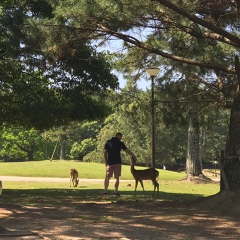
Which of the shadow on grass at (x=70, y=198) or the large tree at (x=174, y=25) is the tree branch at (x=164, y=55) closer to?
the large tree at (x=174, y=25)

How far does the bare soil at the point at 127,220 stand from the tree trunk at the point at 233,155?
36cm

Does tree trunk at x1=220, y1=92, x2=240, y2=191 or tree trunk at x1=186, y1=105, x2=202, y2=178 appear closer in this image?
tree trunk at x1=220, y1=92, x2=240, y2=191

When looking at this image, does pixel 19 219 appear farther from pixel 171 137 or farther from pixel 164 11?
pixel 171 137

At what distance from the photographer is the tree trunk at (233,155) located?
9.44m

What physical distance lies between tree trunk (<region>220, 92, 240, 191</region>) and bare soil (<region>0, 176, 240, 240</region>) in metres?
0.36

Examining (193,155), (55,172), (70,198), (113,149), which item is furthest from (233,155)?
(55,172)

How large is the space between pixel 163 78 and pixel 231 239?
10.1 metres

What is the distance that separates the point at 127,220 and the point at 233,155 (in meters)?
3.02

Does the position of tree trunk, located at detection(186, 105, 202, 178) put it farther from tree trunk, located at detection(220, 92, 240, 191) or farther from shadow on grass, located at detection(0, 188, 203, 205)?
tree trunk, located at detection(220, 92, 240, 191)

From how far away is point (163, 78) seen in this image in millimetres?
15961

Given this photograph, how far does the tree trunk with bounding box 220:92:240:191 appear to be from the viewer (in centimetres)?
944

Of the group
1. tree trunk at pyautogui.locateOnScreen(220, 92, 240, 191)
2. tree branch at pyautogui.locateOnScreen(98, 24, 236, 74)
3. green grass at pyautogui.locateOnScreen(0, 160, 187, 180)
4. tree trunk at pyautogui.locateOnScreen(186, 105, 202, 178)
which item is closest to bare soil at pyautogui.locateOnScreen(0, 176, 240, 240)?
tree trunk at pyautogui.locateOnScreen(220, 92, 240, 191)

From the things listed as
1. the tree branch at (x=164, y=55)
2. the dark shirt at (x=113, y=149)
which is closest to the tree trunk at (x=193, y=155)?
the dark shirt at (x=113, y=149)

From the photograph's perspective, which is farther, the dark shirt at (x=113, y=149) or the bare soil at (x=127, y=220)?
the dark shirt at (x=113, y=149)
